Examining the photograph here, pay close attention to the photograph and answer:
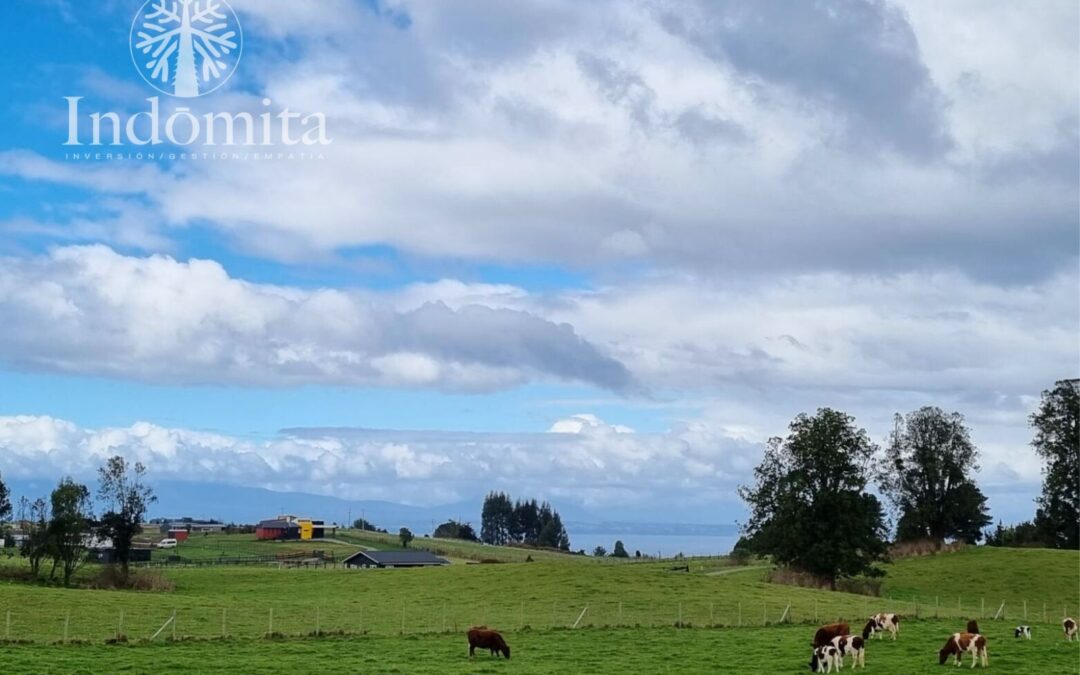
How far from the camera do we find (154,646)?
44.3 metres

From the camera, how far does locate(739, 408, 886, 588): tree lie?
8438 centimetres

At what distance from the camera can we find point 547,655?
4319cm

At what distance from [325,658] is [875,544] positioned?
55.1m

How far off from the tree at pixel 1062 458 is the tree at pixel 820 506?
37334mm

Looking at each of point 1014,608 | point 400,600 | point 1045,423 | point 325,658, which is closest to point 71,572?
point 400,600

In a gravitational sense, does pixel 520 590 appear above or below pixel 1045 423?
below

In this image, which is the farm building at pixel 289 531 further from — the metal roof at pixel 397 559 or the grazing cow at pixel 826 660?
the grazing cow at pixel 826 660

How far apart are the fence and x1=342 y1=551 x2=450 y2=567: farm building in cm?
5496

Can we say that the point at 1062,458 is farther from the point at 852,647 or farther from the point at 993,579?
the point at 852,647

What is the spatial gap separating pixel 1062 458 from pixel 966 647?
273ft

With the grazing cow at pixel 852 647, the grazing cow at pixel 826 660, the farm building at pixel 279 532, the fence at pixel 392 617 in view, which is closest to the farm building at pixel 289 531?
the farm building at pixel 279 532

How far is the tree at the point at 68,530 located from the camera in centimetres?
8619

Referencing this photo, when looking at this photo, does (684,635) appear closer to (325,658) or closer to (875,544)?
(325,658)

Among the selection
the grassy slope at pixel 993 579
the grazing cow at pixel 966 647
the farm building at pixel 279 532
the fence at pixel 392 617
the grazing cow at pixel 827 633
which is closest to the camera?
the grazing cow at pixel 966 647
